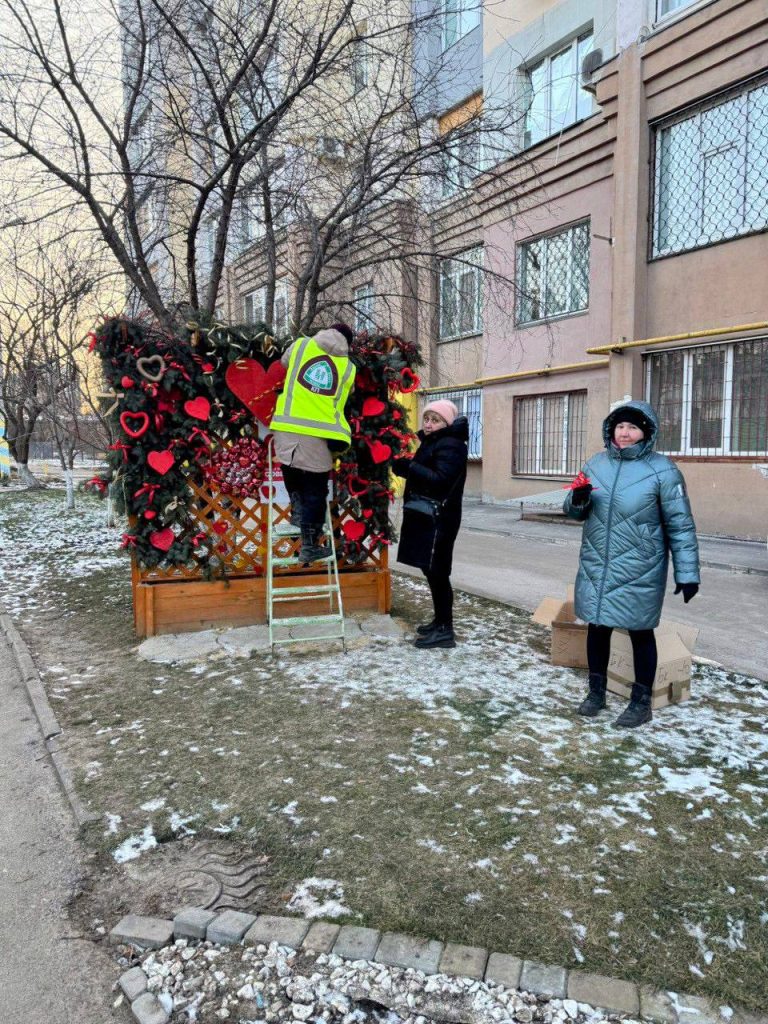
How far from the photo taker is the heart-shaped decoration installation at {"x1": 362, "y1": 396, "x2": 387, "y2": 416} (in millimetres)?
5688

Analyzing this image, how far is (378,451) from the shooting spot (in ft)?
18.9

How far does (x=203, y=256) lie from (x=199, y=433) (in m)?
10.0

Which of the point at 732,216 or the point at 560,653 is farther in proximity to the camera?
the point at 732,216

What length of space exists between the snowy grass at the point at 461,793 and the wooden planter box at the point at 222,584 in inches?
16.5

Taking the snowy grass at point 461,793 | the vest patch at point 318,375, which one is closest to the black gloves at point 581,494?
the snowy grass at point 461,793

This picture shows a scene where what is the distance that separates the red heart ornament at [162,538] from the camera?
5.29 metres

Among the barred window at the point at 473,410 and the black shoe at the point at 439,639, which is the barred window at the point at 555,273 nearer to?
the barred window at the point at 473,410

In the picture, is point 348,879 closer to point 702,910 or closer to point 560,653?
point 702,910

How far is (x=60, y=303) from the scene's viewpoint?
13.0 meters

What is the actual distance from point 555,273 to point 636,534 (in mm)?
12244

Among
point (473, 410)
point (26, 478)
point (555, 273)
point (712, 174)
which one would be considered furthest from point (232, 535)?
point (26, 478)

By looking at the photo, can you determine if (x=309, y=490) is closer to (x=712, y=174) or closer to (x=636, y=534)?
(x=636, y=534)

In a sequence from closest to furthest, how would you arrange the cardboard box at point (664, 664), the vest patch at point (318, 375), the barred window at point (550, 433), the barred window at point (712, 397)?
the cardboard box at point (664, 664)
the vest patch at point (318, 375)
the barred window at point (712, 397)
the barred window at point (550, 433)

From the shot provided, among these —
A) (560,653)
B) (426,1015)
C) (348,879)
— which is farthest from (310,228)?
(426,1015)
